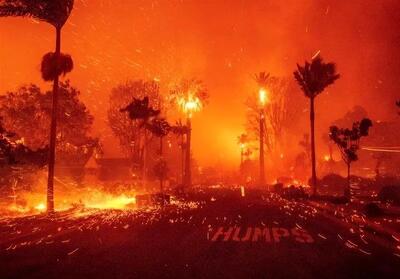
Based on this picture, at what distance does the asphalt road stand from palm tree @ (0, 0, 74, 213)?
7.00 metres

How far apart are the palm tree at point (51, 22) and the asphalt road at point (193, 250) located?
700 centimetres

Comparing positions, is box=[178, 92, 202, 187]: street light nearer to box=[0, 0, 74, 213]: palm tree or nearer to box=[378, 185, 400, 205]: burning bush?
box=[378, 185, 400, 205]: burning bush

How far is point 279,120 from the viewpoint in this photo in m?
88.2

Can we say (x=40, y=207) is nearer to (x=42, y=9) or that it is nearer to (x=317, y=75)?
(x=42, y=9)

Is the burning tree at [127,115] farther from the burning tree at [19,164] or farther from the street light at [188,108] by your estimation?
the burning tree at [19,164]

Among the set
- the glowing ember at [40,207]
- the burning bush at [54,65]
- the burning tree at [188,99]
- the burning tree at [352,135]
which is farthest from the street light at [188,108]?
the burning bush at [54,65]

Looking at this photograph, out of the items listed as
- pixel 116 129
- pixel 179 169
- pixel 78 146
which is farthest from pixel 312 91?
pixel 179 169

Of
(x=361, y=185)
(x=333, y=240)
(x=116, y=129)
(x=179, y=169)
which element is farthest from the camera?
(x=179, y=169)

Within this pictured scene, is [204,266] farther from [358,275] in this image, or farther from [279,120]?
[279,120]

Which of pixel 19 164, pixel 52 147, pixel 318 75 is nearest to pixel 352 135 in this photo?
pixel 318 75

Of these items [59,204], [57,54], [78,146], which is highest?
[57,54]

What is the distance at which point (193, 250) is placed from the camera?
1244cm

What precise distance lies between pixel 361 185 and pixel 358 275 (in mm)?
45305

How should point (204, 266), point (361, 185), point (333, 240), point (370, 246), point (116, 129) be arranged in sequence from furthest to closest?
point (116, 129), point (361, 185), point (333, 240), point (370, 246), point (204, 266)
